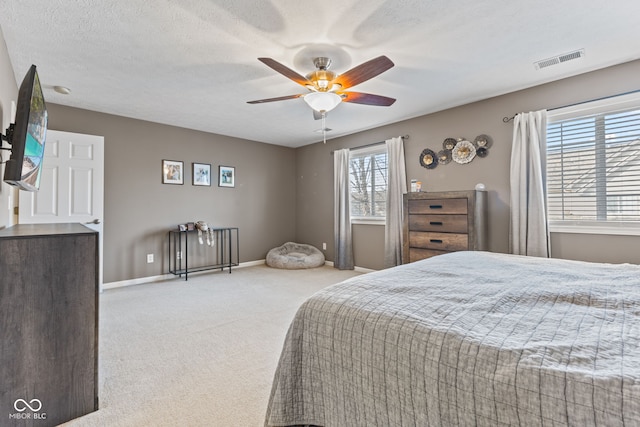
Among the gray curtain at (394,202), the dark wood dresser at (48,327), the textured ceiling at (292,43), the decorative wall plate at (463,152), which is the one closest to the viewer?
the dark wood dresser at (48,327)

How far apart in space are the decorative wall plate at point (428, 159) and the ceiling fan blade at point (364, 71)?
197cm

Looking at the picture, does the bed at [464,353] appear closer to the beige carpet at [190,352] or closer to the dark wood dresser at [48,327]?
the beige carpet at [190,352]

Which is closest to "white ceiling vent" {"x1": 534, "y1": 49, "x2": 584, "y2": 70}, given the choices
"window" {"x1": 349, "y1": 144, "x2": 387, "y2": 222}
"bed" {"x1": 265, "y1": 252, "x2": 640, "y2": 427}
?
"bed" {"x1": 265, "y1": 252, "x2": 640, "y2": 427}

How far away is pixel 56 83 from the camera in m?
3.09

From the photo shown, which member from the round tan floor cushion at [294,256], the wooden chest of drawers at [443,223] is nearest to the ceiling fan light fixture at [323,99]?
the wooden chest of drawers at [443,223]

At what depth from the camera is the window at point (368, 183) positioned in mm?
4805

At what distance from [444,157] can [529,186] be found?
108 centimetres

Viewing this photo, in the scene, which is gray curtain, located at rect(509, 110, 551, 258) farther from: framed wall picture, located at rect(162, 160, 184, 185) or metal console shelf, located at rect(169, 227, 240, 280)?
framed wall picture, located at rect(162, 160, 184, 185)

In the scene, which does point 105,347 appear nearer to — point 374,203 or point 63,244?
point 63,244

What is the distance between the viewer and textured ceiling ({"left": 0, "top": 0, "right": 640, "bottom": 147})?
6.50 feet

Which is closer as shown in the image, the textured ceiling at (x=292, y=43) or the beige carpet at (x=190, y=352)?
the beige carpet at (x=190, y=352)

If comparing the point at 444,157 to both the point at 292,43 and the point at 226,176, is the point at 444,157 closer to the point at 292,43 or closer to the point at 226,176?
the point at 292,43

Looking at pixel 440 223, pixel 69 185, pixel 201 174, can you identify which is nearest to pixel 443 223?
pixel 440 223

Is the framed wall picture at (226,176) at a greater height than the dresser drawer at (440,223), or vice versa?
the framed wall picture at (226,176)
